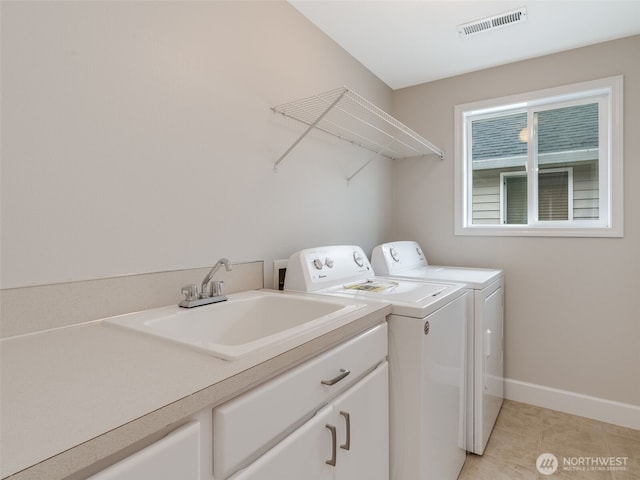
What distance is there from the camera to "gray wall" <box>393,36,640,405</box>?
2.12 metres

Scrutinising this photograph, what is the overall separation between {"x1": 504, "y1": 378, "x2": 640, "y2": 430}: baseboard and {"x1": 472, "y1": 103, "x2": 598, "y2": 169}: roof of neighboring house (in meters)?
1.61

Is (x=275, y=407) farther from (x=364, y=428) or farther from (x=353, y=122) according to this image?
(x=353, y=122)

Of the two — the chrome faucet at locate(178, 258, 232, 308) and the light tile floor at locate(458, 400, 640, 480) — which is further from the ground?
the chrome faucet at locate(178, 258, 232, 308)

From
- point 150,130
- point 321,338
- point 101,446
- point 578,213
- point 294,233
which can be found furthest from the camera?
point 578,213

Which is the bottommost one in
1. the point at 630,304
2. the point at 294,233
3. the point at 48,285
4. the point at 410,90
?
the point at 630,304

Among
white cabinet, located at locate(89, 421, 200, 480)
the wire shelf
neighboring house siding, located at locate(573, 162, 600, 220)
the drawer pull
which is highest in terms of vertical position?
the wire shelf

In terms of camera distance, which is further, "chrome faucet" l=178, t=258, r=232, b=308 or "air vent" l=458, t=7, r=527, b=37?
"air vent" l=458, t=7, r=527, b=37

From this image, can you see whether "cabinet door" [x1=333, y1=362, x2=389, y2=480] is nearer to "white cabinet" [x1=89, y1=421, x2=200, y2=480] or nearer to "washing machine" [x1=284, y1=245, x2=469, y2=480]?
"washing machine" [x1=284, y1=245, x2=469, y2=480]

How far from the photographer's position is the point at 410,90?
2.87 metres

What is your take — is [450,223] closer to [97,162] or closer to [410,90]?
[410,90]

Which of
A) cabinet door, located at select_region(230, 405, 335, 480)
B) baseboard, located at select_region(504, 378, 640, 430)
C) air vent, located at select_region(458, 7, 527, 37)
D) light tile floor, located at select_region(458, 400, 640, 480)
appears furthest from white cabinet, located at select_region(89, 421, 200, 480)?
baseboard, located at select_region(504, 378, 640, 430)

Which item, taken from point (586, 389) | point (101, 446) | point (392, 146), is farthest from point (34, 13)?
point (586, 389)

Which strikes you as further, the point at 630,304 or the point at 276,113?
the point at 630,304

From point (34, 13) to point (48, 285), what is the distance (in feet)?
2.44
